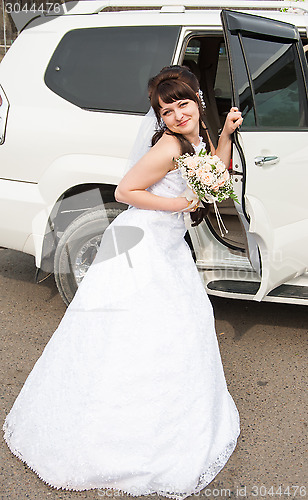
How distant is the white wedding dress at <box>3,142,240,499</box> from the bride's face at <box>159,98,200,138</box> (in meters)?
0.21

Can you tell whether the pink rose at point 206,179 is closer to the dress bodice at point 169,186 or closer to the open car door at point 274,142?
the dress bodice at point 169,186

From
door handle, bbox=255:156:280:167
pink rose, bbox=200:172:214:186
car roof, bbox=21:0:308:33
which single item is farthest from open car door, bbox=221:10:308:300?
pink rose, bbox=200:172:214:186

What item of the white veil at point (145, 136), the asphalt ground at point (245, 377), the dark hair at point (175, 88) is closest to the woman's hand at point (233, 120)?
the dark hair at point (175, 88)

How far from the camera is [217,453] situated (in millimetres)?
2551

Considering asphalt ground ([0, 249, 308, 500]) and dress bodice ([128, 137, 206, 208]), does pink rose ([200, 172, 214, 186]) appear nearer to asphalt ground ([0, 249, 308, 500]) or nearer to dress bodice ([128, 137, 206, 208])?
dress bodice ([128, 137, 206, 208])

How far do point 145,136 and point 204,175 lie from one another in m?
0.54

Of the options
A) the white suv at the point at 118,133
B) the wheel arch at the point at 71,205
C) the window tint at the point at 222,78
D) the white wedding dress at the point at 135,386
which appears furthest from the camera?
the window tint at the point at 222,78

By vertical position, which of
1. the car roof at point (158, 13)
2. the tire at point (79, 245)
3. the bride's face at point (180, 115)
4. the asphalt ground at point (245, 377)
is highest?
the car roof at point (158, 13)

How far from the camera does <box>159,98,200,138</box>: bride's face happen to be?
259 centimetres

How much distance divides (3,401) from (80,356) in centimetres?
71

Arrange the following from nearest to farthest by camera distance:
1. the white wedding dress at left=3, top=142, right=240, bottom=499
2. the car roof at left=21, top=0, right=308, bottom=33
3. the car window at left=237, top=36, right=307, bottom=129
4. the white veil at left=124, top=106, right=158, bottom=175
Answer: the white wedding dress at left=3, top=142, right=240, bottom=499 < the white veil at left=124, top=106, right=158, bottom=175 < the car window at left=237, top=36, right=307, bottom=129 < the car roof at left=21, top=0, right=308, bottom=33

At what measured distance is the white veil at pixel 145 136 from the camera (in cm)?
282

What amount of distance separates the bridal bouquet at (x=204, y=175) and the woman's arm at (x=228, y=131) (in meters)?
0.42

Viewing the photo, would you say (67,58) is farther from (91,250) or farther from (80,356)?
(80,356)
